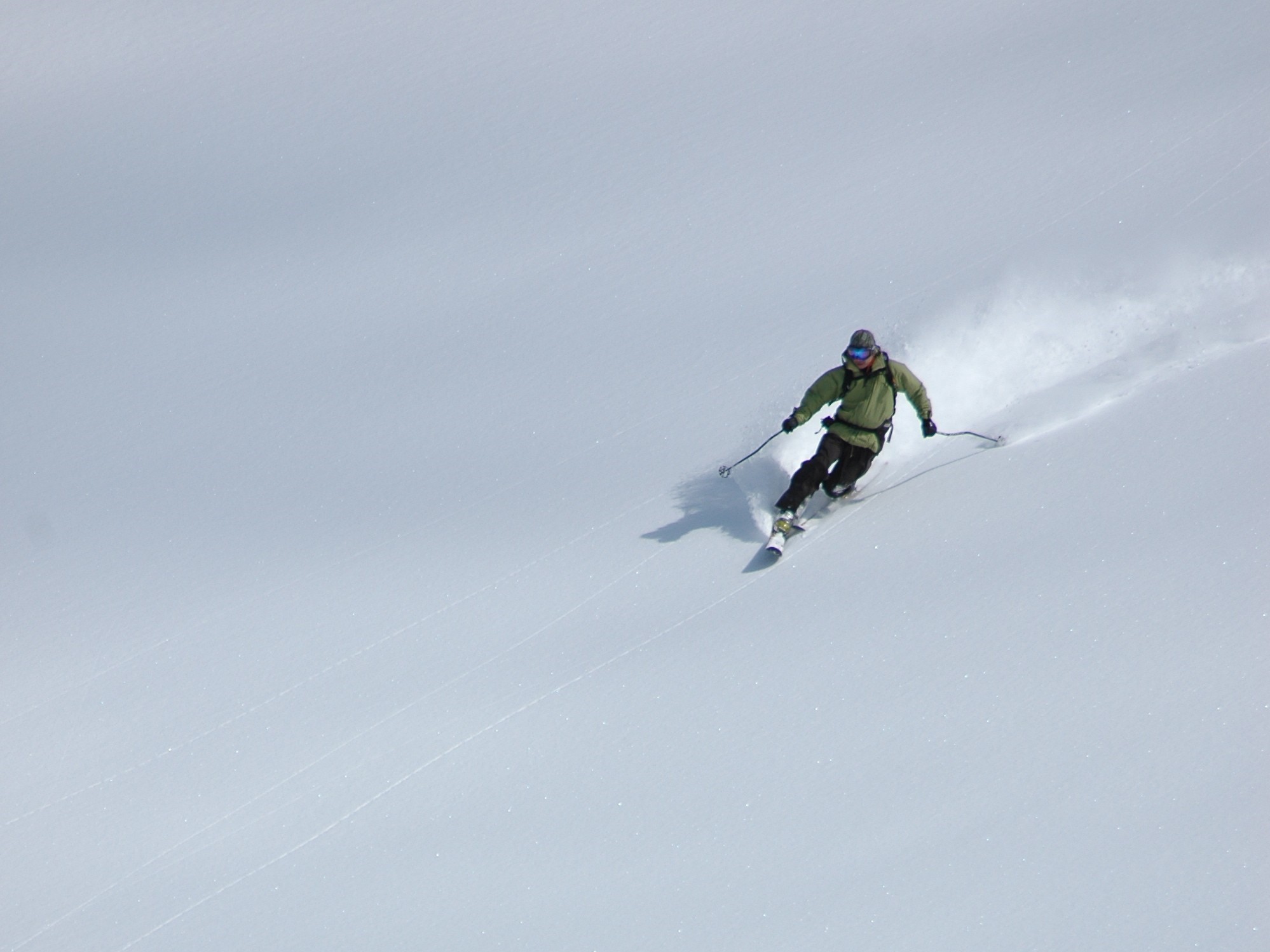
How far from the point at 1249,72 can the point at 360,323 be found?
9.29 m

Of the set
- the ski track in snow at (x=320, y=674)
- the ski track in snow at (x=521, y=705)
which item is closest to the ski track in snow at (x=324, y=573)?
the ski track in snow at (x=320, y=674)

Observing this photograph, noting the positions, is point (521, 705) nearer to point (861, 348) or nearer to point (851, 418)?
point (851, 418)

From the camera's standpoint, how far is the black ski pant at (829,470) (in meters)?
7.10

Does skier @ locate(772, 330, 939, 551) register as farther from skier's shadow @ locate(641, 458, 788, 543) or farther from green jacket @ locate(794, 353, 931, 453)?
skier's shadow @ locate(641, 458, 788, 543)

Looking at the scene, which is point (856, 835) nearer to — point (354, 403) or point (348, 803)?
point (348, 803)

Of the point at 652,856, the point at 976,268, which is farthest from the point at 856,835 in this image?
the point at 976,268

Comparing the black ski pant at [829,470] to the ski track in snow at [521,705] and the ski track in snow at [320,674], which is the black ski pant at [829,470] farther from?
the ski track in snow at [320,674]

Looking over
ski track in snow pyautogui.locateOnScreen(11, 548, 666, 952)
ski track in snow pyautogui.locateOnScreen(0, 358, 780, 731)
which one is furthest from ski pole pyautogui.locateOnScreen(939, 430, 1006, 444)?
ski track in snow pyautogui.locateOnScreen(11, 548, 666, 952)

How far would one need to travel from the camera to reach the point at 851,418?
285 inches

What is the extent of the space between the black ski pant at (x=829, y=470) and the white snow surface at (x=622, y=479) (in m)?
0.26

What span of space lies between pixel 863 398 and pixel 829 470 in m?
0.49

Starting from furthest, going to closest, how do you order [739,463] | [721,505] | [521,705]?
[721,505] < [739,463] < [521,705]

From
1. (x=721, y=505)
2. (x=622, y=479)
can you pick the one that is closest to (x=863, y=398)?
(x=721, y=505)

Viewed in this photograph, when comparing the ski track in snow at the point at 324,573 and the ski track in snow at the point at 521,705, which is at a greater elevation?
the ski track in snow at the point at 324,573
